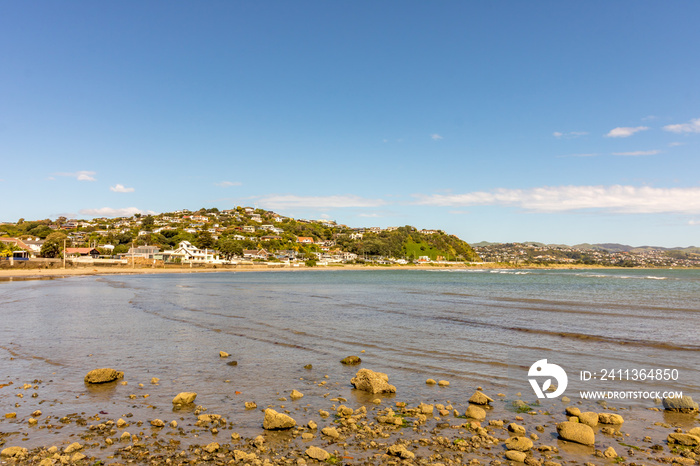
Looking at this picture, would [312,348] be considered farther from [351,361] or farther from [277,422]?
[277,422]

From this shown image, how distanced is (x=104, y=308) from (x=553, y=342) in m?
27.5

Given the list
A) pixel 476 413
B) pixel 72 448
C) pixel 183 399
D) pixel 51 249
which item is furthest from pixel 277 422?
pixel 51 249

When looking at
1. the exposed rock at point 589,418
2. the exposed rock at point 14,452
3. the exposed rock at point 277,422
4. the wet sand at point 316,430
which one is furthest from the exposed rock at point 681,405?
the exposed rock at point 14,452

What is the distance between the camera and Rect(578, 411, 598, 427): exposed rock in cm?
860

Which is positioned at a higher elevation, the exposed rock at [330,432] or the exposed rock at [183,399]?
the exposed rock at [330,432]

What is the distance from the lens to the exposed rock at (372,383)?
10.6 m

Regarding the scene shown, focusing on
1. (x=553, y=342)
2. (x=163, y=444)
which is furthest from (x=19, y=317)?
(x=553, y=342)

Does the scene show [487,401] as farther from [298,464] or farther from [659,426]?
[298,464]

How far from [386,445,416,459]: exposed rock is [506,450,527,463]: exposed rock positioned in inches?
62.1

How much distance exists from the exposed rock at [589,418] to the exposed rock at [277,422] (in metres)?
5.91

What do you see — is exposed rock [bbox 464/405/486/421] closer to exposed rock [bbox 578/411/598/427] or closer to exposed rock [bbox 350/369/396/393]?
exposed rock [bbox 578/411/598/427]

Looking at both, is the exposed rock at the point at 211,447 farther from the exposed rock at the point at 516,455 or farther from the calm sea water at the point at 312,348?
the exposed rock at the point at 516,455

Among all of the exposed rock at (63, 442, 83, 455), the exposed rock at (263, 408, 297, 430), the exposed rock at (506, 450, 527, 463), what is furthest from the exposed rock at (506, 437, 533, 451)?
the exposed rock at (63, 442, 83, 455)

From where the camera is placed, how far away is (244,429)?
812cm
